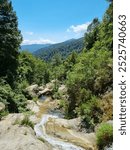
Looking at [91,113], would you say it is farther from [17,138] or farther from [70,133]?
[17,138]

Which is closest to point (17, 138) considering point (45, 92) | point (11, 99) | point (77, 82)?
point (11, 99)

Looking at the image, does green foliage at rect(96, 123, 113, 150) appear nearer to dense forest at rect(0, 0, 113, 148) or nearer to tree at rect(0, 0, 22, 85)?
dense forest at rect(0, 0, 113, 148)

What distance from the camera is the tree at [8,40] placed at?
38.1 meters

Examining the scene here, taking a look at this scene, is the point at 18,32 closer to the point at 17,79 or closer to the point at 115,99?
the point at 17,79

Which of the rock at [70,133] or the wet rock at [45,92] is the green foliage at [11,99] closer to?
the rock at [70,133]

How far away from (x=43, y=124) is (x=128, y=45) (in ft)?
55.0

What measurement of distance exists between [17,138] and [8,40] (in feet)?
74.9

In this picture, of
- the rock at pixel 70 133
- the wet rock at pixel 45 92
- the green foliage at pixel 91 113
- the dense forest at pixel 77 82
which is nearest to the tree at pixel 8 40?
the dense forest at pixel 77 82

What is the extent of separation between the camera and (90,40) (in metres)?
67.3

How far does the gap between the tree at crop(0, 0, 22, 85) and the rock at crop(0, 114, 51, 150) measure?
17.2 meters

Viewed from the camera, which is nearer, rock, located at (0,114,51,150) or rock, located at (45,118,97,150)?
rock, located at (0,114,51,150)

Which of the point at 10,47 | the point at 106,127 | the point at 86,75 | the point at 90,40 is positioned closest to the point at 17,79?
the point at 10,47

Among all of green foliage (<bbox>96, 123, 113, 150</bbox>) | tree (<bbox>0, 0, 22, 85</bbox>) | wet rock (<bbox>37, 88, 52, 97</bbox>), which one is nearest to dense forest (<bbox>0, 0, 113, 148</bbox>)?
tree (<bbox>0, 0, 22, 85</bbox>)

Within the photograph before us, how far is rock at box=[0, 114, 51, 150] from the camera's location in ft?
53.2
